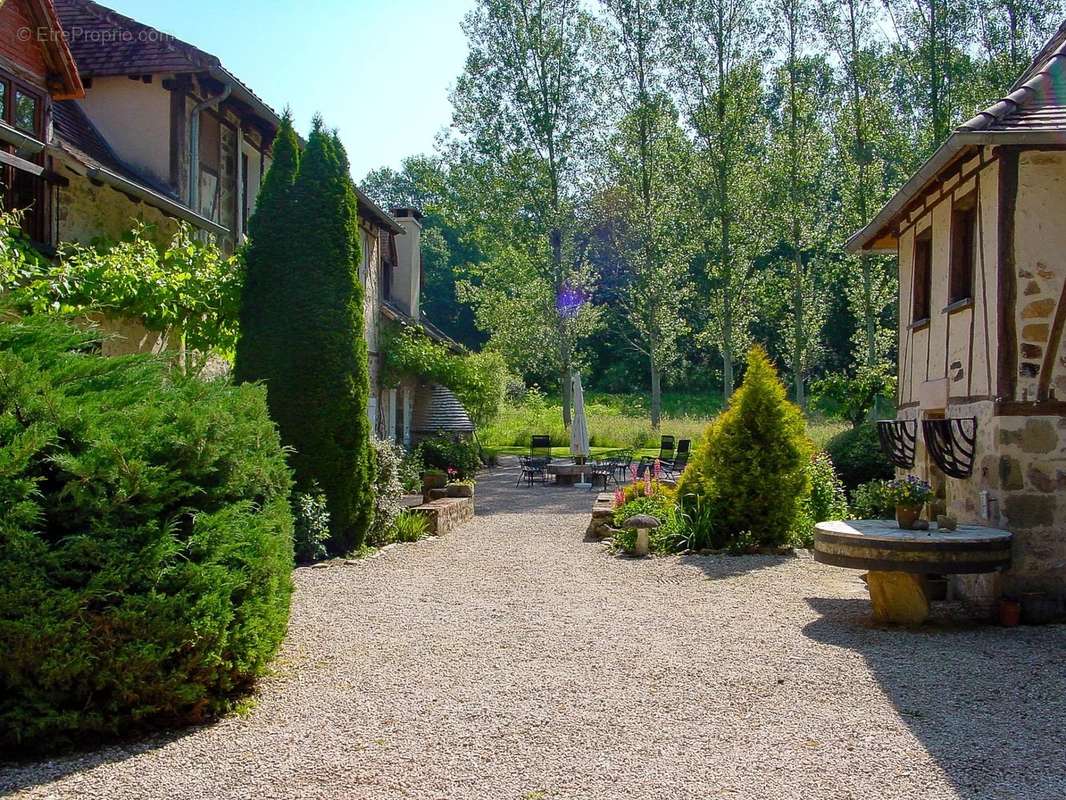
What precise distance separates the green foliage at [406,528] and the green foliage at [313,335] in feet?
3.98

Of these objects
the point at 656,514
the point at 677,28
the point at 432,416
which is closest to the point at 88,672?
the point at 656,514

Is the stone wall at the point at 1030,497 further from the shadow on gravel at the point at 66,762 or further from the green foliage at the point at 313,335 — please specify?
the shadow on gravel at the point at 66,762

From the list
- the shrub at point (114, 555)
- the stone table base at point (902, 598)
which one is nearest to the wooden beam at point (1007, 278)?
the stone table base at point (902, 598)

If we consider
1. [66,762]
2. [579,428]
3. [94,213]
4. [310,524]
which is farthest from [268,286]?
[579,428]

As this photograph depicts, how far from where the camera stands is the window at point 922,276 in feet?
34.7

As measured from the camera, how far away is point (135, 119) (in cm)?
1257

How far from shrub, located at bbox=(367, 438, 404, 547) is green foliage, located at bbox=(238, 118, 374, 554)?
34.9 inches

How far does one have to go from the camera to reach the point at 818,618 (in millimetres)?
7488

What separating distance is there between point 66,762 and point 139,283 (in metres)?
5.92

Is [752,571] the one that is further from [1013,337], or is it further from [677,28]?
[677,28]

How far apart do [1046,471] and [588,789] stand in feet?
18.4

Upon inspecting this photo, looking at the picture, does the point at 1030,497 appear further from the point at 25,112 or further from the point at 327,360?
the point at 25,112

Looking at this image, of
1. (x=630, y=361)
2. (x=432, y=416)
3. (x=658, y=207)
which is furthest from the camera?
(x=630, y=361)

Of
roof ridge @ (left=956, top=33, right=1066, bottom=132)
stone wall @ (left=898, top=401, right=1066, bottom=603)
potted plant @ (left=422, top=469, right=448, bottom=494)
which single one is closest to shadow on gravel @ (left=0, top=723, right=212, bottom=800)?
stone wall @ (left=898, top=401, right=1066, bottom=603)
